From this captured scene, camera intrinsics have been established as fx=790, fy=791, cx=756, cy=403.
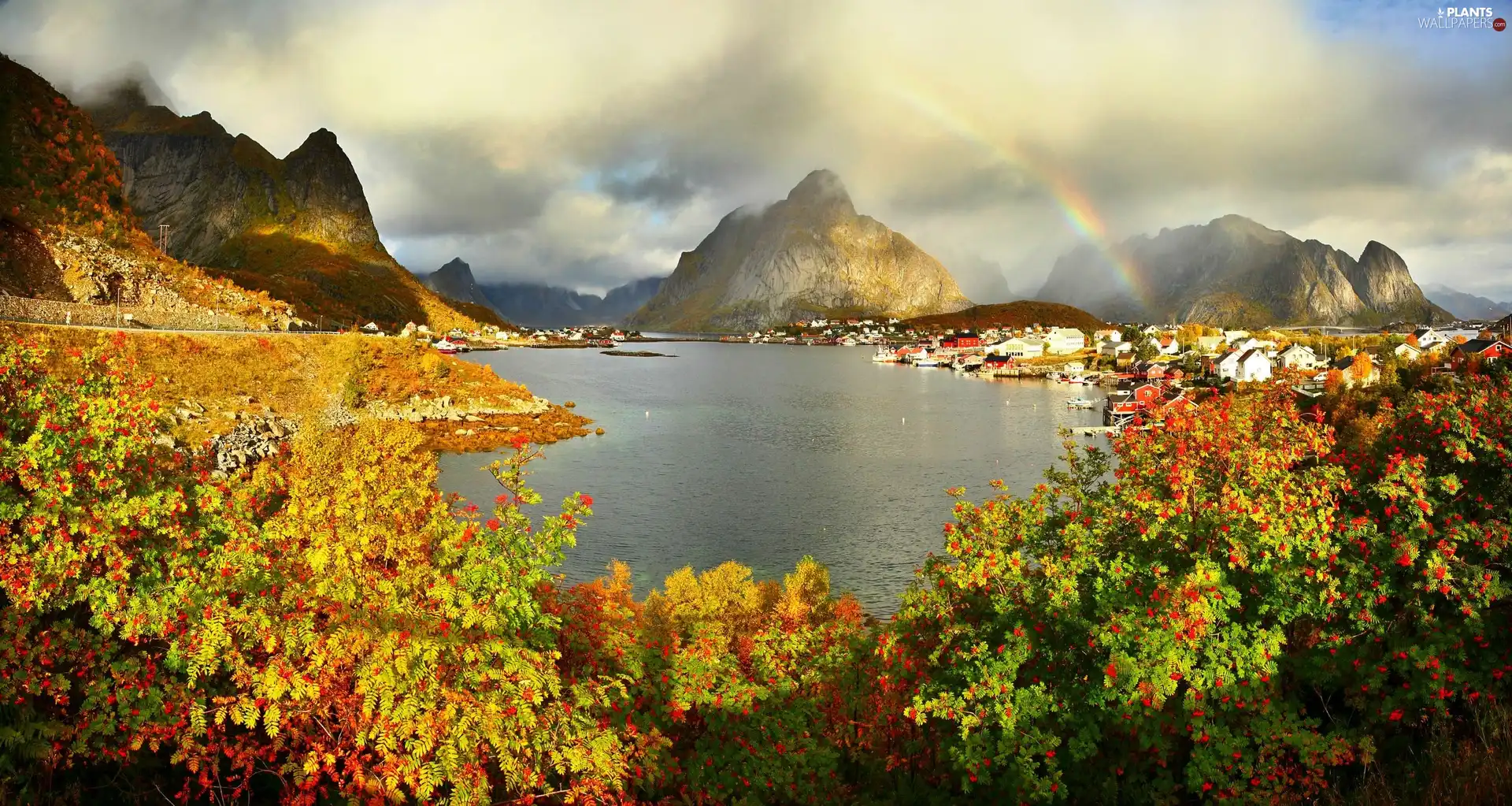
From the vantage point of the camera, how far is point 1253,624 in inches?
494

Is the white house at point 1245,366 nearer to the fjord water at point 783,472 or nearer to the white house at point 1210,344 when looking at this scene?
the fjord water at point 783,472

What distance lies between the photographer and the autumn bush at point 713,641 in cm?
914

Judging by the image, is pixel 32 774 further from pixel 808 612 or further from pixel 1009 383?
pixel 1009 383

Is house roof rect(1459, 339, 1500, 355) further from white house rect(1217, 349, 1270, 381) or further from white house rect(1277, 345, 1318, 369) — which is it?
white house rect(1277, 345, 1318, 369)

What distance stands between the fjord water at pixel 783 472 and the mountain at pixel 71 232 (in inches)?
1538

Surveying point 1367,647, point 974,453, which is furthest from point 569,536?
point 974,453

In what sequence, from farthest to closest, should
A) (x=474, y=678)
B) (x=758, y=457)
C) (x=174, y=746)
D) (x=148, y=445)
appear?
(x=758, y=457), (x=148, y=445), (x=174, y=746), (x=474, y=678)

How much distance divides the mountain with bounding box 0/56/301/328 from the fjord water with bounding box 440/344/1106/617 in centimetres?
3907

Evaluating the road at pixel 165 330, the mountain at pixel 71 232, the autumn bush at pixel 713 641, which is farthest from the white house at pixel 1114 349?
the autumn bush at pixel 713 641

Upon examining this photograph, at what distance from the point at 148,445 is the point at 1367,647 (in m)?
19.1

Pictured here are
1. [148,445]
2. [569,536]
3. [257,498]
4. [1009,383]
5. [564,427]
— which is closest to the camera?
[569,536]

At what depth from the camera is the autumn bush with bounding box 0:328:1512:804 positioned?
914 centimetres

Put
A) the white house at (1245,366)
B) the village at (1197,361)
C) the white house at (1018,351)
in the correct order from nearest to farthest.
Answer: the village at (1197,361) < the white house at (1245,366) < the white house at (1018,351)

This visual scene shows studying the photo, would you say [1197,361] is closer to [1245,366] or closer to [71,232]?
[1245,366]
